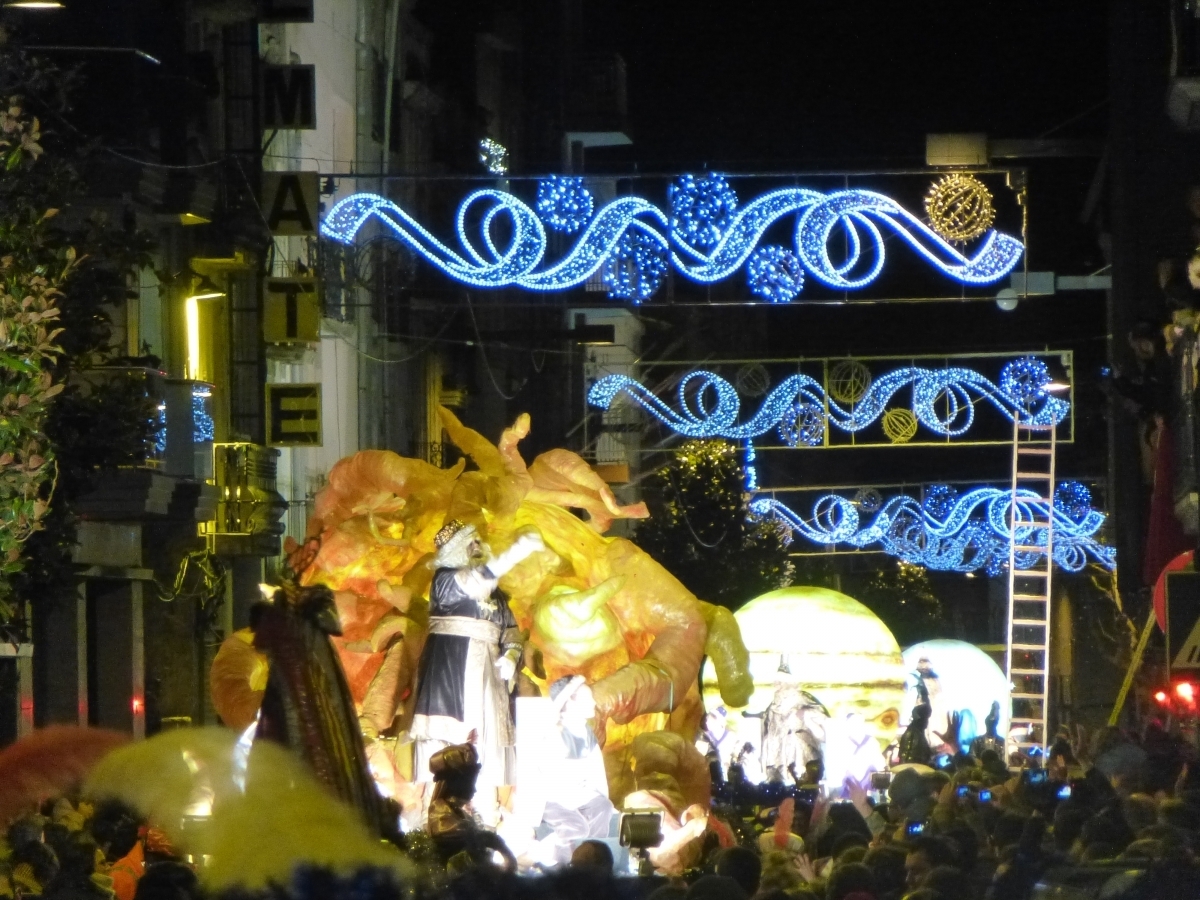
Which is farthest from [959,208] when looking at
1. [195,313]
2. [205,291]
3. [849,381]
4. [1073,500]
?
[1073,500]

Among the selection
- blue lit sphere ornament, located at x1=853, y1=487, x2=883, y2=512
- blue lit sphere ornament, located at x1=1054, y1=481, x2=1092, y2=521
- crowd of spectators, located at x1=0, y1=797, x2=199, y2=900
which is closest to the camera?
crowd of spectators, located at x1=0, y1=797, x2=199, y2=900

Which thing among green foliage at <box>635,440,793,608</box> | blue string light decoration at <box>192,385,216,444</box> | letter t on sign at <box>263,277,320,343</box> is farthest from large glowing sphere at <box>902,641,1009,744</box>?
blue string light decoration at <box>192,385,216,444</box>

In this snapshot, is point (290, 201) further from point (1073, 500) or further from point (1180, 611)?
point (1073, 500)

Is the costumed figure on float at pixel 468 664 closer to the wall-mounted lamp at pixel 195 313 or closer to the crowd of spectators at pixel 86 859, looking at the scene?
the crowd of spectators at pixel 86 859

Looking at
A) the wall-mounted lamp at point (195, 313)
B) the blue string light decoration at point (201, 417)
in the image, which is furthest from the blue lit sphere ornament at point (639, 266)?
the wall-mounted lamp at point (195, 313)

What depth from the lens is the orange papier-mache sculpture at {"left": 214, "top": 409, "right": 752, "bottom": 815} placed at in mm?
16172

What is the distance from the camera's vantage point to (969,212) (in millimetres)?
20969

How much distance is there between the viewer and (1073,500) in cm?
3850

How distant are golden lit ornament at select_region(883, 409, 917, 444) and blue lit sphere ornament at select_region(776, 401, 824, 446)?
1.27 meters

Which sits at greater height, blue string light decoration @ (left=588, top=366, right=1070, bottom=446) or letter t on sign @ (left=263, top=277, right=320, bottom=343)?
letter t on sign @ (left=263, top=277, right=320, bottom=343)

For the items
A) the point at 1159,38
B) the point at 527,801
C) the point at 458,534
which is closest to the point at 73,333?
the point at 458,534

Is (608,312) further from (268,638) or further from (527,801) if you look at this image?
(268,638)

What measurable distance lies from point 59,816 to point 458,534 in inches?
187

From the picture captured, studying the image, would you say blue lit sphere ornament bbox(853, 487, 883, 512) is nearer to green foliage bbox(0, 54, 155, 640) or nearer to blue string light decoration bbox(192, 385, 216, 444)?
blue string light decoration bbox(192, 385, 216, 444)
